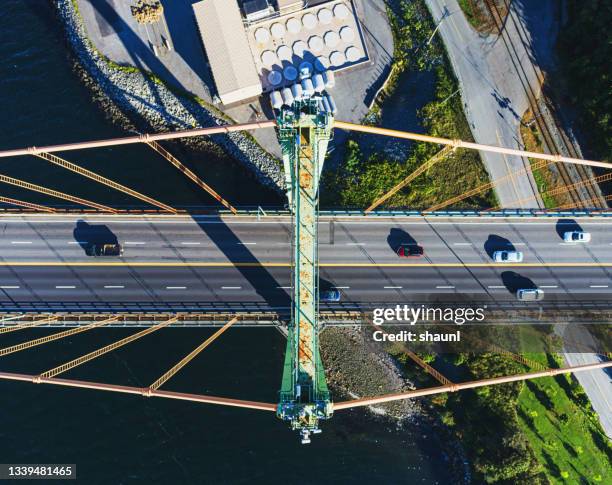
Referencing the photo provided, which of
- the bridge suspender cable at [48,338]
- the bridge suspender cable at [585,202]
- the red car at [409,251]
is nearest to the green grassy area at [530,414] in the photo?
the red car at [409,251]

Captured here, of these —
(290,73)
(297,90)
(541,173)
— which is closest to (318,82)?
(297,90)

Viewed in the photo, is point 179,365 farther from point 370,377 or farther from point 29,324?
point 370,377

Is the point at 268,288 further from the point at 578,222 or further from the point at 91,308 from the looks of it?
the point at 578,222

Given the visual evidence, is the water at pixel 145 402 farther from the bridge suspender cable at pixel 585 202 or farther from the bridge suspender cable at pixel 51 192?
the bridge suspender cable at pixel 585 202

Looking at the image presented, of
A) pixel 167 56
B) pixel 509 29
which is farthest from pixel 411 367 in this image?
pixel 167 56

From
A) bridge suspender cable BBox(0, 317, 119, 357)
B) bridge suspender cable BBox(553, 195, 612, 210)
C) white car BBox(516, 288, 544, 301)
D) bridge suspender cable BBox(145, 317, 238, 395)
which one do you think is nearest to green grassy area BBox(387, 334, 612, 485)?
white car BBox(516, 288, 544, 301)

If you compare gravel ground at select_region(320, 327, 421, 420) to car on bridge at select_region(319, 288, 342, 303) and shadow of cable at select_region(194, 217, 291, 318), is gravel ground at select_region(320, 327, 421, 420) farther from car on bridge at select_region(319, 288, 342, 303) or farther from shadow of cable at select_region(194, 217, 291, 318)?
shadow of cable at select_region(194, 217, 291, 318)
